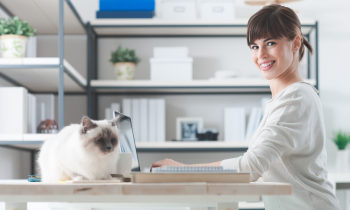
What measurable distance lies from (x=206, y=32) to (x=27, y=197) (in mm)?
2183

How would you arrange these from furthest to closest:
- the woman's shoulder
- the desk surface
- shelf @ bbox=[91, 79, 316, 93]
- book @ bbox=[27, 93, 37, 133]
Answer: shelf @ bbox=[91, 79, 316, 93]
book @ bbox=[27, 93, 37, 133]
the woman's shoulder
the desk surface

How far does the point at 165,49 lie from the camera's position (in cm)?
245

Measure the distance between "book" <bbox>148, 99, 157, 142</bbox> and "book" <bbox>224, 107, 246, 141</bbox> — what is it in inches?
20.7

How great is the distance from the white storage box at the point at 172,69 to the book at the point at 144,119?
0.62ft

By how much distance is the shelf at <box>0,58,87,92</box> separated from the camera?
6.08 ft

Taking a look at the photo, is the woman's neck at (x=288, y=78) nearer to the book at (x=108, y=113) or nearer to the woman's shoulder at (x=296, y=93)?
the woman's shoulder at (x=296, y=93)

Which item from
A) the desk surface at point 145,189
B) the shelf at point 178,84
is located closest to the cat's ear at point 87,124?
the desk surface at point 145,189

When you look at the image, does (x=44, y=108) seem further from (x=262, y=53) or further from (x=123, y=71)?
(x=262, y=53)

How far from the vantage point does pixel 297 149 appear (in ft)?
3.16

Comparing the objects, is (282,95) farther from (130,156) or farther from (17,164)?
(17,164)

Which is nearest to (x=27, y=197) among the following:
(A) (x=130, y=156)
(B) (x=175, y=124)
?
(A) (x=130, y=156)

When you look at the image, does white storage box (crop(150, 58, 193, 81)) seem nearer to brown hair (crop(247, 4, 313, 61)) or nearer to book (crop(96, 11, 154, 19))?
book (crop(96, 11, 154, 19))

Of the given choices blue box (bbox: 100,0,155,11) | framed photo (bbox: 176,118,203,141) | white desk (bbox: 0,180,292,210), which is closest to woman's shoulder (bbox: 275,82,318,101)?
white desk (bbox: 0,180,292,210)

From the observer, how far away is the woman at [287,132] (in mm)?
900
